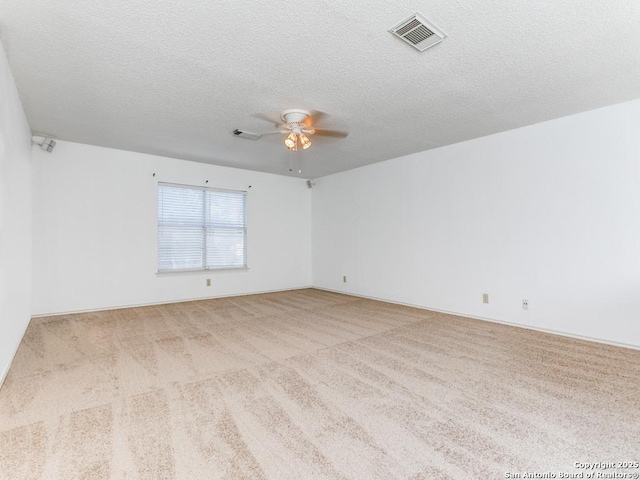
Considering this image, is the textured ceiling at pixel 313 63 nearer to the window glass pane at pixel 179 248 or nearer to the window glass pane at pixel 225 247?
the window glass pane at pixel 179 248

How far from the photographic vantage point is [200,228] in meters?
5.46

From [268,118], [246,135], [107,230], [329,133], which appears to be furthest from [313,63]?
[107,230]

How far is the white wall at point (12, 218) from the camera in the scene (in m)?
2.31

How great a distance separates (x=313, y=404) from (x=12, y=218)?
9.67 feet

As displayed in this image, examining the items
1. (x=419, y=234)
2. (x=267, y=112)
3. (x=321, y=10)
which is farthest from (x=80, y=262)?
(x=419, y=234)

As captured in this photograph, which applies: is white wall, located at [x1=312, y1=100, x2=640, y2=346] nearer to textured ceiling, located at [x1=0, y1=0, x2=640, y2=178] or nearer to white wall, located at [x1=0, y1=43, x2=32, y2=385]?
textured ceiling, located at [x1=0, y1=0, x2=640, y2=178]

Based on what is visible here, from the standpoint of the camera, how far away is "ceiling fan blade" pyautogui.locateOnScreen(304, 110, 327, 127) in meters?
3.25

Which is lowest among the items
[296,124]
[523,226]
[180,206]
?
[523,226]

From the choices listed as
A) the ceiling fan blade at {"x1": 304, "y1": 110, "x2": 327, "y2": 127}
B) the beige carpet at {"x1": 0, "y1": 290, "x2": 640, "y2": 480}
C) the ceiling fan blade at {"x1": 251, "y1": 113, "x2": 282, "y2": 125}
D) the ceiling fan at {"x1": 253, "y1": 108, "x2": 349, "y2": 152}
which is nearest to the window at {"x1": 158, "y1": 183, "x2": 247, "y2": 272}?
the beige carpet at {"x1": 0, "y1": 290, "x2": 640, "y2": 480}

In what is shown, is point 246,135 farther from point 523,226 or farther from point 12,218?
point 523,226

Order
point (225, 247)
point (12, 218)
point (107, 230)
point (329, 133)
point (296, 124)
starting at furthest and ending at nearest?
point (225, 247), point (107, 230), point (329, 133), point (296, 124), point (12, 218)

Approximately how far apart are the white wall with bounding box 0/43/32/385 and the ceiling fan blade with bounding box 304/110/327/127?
2381mm

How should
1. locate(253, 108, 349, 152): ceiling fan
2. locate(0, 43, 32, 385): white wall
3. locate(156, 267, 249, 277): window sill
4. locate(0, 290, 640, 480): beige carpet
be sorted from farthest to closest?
locate(156, 267, 249, 277): window sill
locate(253, 108, 349, 152): ceiling fan
locate(0, 43, 32, 385): white wall
locate(0, 290, 640, 480): beige carpet

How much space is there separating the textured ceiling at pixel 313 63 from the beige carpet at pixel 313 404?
2.35 metres
